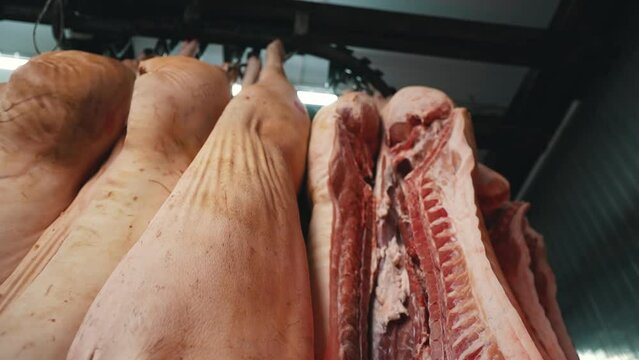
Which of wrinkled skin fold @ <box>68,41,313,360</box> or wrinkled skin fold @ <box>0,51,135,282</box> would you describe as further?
wrinkled skin fold @ <box>0,51,135,282</box>

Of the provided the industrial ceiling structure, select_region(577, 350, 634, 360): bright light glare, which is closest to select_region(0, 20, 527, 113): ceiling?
the industrial ceiling structure

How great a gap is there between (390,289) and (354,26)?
137 centimetres

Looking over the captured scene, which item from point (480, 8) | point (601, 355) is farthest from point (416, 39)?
point (601, 355)

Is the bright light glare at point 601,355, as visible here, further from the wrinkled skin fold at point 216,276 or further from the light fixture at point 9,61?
the light fixture at point 9,61

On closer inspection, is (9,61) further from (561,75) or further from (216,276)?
(561,75)

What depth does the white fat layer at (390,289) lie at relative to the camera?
935mm

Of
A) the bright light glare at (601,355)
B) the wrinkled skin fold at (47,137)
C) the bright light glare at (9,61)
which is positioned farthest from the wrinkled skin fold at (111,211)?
the bright light glare at (601,355)

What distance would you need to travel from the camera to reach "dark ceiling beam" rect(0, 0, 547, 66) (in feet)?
6.77

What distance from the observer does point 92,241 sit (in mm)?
934

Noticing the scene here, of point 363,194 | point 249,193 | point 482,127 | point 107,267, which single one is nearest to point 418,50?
point 482,127

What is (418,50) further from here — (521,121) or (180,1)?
(180,1)

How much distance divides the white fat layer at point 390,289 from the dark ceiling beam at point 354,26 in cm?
114

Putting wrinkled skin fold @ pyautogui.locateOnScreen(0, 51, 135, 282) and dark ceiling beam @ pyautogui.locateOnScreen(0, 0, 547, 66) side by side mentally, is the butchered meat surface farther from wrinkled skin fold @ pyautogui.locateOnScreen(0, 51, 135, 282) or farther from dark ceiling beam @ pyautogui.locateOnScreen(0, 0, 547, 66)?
dark ceiling beam @ pyautogui.locateOnScreen(0, 0, 547, 66)

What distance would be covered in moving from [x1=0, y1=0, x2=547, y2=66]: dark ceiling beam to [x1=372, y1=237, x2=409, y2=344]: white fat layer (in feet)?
3.74
